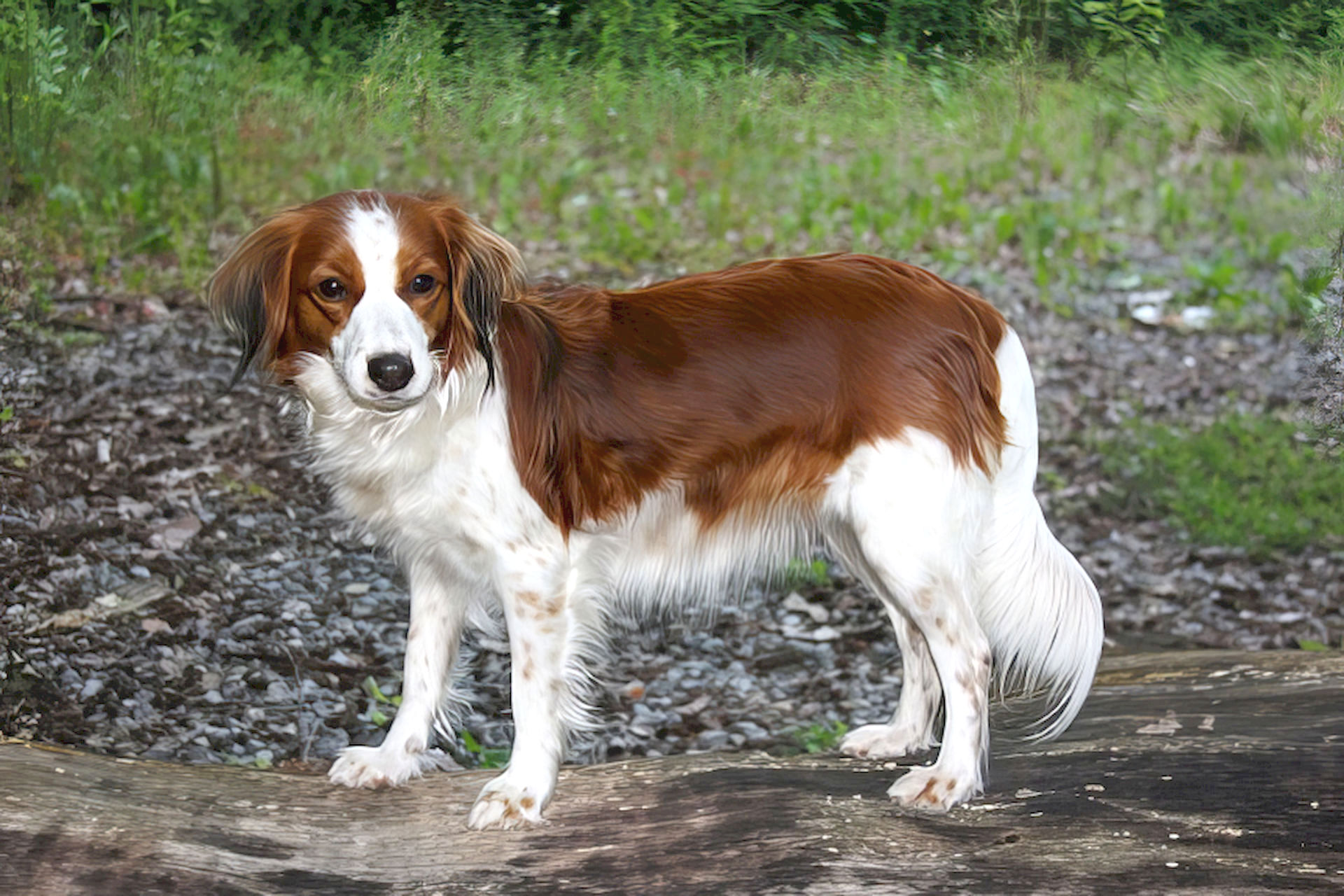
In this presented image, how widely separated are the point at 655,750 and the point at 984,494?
57.9 inches

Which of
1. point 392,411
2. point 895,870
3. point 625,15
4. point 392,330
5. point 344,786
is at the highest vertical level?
point 625,15

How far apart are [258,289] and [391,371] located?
1.58 feet

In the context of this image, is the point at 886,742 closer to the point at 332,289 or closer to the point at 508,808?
the point at 508,808

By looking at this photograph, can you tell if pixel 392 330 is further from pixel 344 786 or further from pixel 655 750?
pixel 655 750

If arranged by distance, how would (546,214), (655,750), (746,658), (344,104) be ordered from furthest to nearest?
1. (546,214)
2. (344,104)
3. (746,658)
4. (655,750)

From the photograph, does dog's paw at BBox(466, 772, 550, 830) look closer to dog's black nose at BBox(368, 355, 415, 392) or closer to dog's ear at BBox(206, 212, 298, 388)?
dog's black nose at BBox(368, 355, 415, 392)

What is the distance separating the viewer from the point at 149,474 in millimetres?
5105

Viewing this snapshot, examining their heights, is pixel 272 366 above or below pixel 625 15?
below

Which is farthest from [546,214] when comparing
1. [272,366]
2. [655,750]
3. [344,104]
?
[272,366]

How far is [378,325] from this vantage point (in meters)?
2.64

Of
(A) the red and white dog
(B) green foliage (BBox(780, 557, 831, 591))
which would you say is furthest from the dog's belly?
(B) green foliage (BBox(780, 557, 831, 591))

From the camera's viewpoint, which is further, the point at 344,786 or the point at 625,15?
the point at 625,15

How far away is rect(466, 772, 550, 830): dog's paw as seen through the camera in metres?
2.86

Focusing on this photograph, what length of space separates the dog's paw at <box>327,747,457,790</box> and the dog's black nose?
1.04 m
